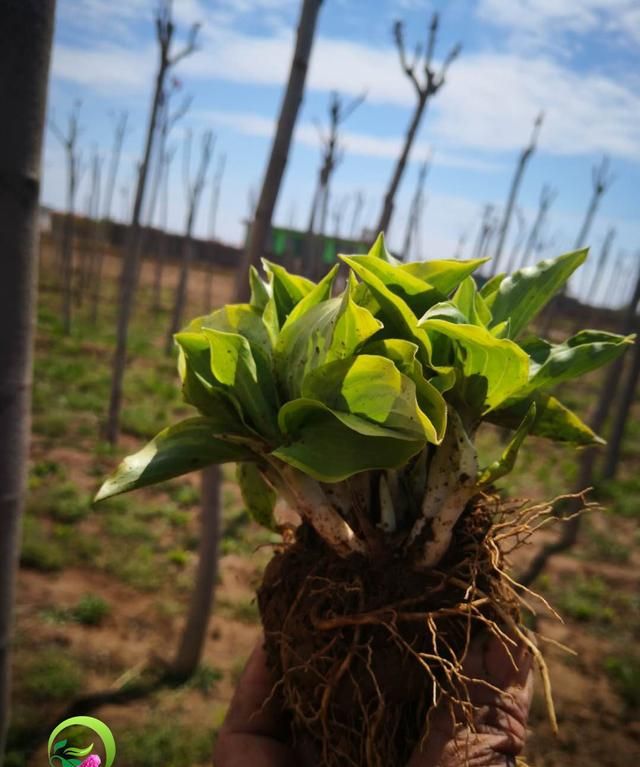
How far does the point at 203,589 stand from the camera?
4.16 meters

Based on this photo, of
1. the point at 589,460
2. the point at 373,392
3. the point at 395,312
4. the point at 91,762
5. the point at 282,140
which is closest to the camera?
the point at 91,762

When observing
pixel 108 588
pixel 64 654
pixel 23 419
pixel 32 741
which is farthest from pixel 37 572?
pixel 23 419

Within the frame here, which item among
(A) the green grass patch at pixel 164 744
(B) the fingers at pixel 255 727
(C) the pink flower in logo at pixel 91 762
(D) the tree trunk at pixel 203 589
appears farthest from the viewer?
(D) the tree trunk at pixel 203 589

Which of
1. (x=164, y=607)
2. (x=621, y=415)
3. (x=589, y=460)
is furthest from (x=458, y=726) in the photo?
(x=621, y=415)

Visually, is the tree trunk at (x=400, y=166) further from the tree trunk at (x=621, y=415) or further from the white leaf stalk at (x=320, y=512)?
the tree trunk at (x=621, y=415)

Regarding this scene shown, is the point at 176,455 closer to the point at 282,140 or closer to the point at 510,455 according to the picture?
the point at 510,455

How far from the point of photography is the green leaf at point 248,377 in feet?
3.68

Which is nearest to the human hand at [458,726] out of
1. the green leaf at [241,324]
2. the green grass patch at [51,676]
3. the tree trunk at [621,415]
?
the green leaf at [241,324]

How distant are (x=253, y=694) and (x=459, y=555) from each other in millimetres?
640

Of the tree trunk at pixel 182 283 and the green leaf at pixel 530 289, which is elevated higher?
the green leaf at pixel 530 289

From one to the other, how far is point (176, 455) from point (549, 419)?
2.69 feet

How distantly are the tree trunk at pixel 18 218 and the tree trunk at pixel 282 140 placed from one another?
1.50 m

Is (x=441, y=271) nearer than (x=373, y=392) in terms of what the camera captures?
No

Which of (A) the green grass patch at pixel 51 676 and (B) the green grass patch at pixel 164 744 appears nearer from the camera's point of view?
(B) the green grass patch at pixel 164 744
